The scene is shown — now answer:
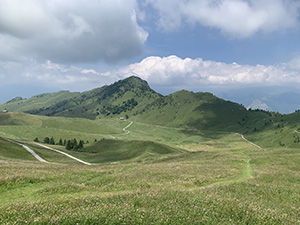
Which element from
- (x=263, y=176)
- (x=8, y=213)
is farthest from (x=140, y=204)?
(x=263, y=176)

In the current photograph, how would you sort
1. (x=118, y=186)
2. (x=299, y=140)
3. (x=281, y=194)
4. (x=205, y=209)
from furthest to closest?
(x=299, y=140) → (x=118, y=186) → (x=281, y=194) → (x=205, y=209)

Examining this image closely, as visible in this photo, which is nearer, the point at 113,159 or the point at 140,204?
the point at 140,204

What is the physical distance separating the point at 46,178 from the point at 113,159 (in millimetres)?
58587

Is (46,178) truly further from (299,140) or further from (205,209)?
(299,140)

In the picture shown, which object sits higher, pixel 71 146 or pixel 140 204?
pixel 140 204

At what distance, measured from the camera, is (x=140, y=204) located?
1323cm

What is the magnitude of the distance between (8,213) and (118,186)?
13338 millimetres

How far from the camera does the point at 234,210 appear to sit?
12.5 metres

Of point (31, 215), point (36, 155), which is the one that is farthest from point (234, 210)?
point (36, 155)

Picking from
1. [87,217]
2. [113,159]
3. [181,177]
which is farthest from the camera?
[113,159]

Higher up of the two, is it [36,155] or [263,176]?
[263,176]

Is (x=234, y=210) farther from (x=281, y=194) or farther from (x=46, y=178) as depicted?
(x=46, y=178)

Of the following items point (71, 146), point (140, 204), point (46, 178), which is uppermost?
point (140, 204)

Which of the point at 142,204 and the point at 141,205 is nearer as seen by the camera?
the point at 141,205
